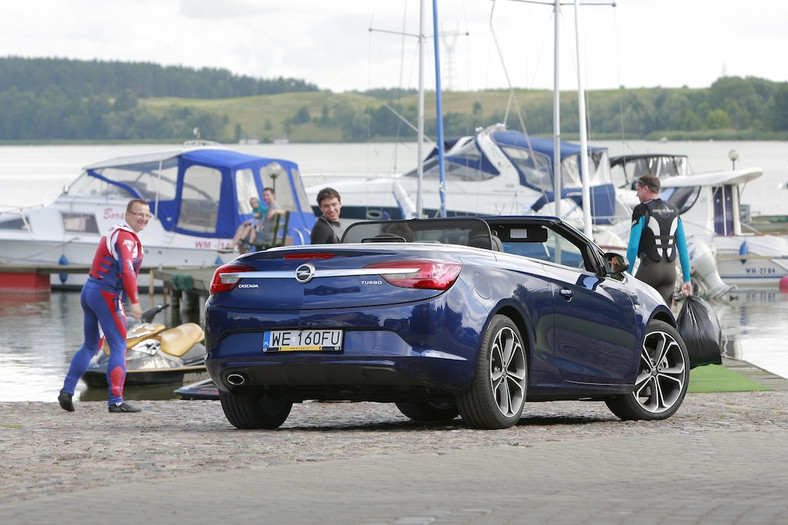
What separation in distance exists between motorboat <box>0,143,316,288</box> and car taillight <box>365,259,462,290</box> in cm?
2923

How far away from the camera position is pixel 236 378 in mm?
9352

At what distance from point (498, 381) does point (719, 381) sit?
646 centimetres

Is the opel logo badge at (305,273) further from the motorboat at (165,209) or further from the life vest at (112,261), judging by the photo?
the motorboat at (165,209)

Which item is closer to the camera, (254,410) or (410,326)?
(410,326)

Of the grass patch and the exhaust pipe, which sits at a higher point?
the exhaust pipe

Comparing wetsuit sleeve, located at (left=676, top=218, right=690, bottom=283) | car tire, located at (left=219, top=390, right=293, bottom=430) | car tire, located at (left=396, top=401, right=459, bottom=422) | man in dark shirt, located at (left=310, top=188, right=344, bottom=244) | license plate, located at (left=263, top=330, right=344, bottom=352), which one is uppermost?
man in dark shirt, located at (left=310, top=188, right=344, bottom=244)

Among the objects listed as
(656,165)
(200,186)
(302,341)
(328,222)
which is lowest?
(302,341)

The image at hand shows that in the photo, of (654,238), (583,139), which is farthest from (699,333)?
(583,139)

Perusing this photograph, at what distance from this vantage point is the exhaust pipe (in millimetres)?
9336

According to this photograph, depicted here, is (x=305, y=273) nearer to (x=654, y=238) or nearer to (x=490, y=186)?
(x=654, y=238)

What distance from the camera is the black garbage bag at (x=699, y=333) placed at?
41.9 feet

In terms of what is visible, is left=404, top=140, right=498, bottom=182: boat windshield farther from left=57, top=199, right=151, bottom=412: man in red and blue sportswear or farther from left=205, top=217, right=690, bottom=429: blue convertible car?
left=205, top=217, right=690, bottom=429: blue convertible car

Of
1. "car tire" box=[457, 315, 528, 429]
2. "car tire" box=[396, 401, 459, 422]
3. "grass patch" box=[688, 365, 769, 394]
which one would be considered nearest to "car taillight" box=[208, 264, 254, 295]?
"car tire" box=[457, 315, 528, 429]

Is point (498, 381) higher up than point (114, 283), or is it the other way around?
point (114, 283)
